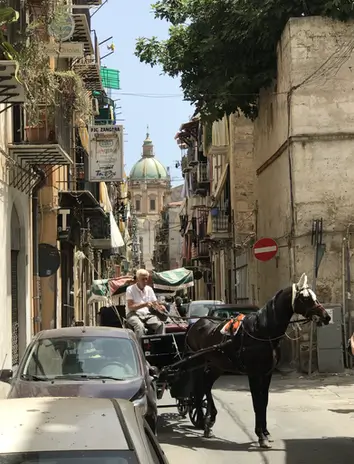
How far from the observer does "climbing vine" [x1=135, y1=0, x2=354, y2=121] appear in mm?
19250

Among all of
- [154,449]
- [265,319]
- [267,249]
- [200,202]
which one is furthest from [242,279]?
[154,449]

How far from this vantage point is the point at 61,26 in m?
15.4

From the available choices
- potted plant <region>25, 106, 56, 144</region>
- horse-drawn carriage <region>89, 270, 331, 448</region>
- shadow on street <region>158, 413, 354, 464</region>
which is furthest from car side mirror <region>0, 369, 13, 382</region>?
potted plant <region>25, 106, 56, 144</region>

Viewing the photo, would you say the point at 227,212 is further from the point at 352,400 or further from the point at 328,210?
the point at 352,400

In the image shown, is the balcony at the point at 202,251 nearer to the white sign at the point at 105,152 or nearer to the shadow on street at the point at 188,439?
the white sign at the point at 105,152

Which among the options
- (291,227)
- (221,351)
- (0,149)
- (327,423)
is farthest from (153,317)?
(291,227)

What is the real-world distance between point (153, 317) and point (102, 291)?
601 inches

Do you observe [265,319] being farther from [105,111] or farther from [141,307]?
[105,111]

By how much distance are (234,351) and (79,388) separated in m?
2.46

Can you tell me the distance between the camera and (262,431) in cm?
891

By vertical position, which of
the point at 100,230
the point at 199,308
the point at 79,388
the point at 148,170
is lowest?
the point at 199,308

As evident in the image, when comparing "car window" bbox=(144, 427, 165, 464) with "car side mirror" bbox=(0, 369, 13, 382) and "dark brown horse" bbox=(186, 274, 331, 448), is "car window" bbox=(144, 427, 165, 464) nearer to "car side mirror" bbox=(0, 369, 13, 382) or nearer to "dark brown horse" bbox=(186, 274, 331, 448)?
"car side mirror" bbox=(0, 369, 13, 382)

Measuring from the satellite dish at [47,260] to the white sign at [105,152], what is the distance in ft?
16.4

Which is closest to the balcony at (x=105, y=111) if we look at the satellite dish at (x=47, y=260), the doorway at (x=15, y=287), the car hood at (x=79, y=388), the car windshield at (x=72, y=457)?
the satellite dish at (x=47, y=260)
